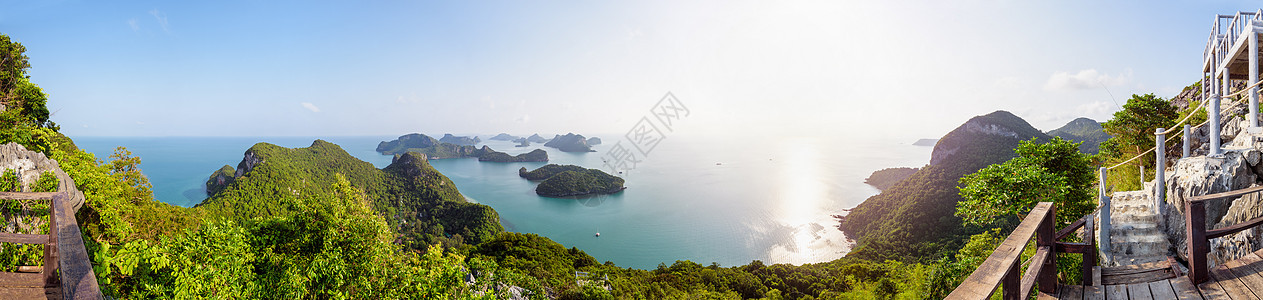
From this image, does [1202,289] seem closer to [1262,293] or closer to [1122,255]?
[1262,293]

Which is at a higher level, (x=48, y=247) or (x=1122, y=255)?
(x=48, y=247)

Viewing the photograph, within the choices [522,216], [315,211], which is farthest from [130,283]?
[522,216]

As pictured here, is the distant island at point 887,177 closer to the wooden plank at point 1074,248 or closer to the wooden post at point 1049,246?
the wooden plank at point 1074,248

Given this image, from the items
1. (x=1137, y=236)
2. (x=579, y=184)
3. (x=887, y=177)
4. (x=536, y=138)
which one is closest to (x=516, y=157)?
(x=579, y=184)

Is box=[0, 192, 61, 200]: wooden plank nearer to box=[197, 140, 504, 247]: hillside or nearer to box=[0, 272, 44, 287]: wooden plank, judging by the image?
box=[0, 272, 44, 287]: wooden plank

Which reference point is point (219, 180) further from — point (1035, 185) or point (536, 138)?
point (536, 138)

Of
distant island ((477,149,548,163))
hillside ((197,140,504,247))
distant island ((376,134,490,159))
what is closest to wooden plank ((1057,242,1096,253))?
hillside ((197,140,504,247))

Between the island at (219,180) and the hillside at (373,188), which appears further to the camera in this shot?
the island at (219,180)

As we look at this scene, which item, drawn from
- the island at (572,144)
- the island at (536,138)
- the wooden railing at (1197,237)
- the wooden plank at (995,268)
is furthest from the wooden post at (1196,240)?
the island at (536,138)
